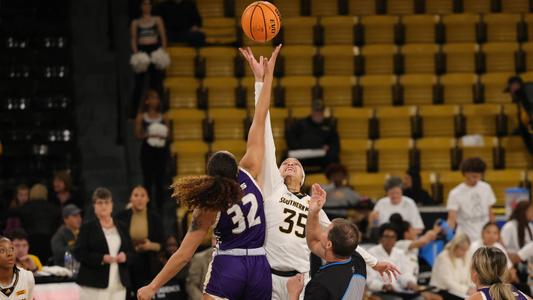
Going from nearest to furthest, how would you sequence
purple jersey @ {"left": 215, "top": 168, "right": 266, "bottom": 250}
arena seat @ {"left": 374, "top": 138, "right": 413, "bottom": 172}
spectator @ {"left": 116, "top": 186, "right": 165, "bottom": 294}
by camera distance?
purple jersey @ {"left": 215, "top": 168, "right": 266, "bottom": 250}
spectator @ {"left": 116, "top": 186, "right": 165, "bottom": 294}
arena seat @ {"left": 374, "top": 138, "right": 413, "bottom": 172}

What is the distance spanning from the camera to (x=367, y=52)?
17.8 metres

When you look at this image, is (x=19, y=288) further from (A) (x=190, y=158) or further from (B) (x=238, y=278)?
(A) (x=190, y=158)

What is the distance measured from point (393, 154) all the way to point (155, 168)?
11.3ft

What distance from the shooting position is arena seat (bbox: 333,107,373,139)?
1684cm

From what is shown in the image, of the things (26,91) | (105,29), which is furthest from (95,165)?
(105,29)

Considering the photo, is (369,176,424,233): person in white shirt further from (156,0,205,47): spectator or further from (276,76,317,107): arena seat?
(156,0,205,47): spectator

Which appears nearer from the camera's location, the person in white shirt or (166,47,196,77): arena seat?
the person in white shirt

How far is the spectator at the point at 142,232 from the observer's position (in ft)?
41.7

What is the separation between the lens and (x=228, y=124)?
654 inches

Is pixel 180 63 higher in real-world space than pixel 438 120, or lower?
higher

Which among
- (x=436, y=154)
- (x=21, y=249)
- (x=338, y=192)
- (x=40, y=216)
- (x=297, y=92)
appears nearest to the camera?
(x=21, y=249)

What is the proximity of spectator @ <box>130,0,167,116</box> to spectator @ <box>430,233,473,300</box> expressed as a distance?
498 cm

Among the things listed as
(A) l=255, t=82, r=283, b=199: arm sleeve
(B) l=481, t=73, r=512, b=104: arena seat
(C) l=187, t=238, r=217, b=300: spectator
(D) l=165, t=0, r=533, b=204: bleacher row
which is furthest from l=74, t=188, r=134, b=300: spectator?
(B) l=481, t=73, r=512, b=104: arena seat

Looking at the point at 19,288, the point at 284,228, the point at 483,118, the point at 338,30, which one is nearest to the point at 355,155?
the point at 483,118
